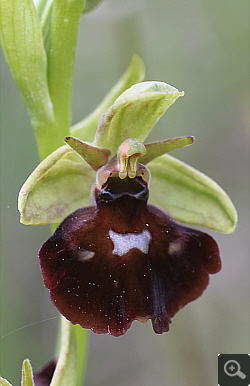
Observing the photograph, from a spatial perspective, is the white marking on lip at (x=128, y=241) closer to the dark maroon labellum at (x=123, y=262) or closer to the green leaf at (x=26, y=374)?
the dark maroon labellum at (x=123, y=262)

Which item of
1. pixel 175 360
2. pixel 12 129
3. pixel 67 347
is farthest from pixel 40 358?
pixel 67 347

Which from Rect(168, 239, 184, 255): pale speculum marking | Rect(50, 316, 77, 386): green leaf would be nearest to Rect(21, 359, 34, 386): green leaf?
Rect(50, 316, 77, 386): green leaf

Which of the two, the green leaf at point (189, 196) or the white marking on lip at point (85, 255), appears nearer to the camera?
the white marking on lip at point (85, 255)

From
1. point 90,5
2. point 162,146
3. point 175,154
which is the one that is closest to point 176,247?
point 162,146

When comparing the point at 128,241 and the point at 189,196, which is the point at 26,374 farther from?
the point at 189,196

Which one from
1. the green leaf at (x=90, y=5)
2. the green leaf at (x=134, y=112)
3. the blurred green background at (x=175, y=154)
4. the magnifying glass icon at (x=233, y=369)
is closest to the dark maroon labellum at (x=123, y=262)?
the green leaf at (x=134, y=112)
